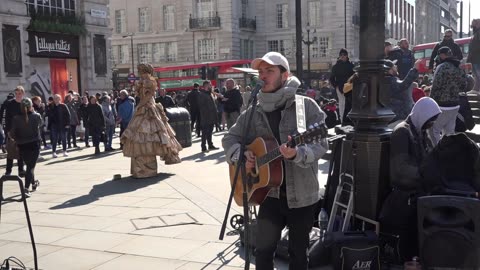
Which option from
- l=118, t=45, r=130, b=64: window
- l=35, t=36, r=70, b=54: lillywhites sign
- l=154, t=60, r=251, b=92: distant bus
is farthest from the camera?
l=118, t=45, r=130, b=64: window

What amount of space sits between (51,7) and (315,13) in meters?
31.6

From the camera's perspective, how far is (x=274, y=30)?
53.9 m

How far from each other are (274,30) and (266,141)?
169ft

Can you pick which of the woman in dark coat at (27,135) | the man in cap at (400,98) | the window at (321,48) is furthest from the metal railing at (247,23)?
the man in cap at (400,98)

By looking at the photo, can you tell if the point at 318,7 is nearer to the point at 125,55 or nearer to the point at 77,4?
the point at 125,55

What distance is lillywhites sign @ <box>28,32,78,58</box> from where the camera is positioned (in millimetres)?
24656

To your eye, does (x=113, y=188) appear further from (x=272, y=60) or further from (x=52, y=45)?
(x=52, y=45)

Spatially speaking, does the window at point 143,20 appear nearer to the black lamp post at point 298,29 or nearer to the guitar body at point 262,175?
the black lamp post at point 298,29

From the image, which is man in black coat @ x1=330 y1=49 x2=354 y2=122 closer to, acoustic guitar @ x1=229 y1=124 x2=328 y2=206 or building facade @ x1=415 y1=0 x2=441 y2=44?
acoustic guitar @ x1=229 y1=124 x2=328 y2=206

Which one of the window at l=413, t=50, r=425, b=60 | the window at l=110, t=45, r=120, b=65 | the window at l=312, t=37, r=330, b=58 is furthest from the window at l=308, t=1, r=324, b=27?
the window at l=110, t=45, r=120, b=65

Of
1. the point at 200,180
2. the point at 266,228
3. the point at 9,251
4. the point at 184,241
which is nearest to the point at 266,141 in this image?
the point at 266,228

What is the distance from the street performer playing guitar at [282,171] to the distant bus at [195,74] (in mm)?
31551

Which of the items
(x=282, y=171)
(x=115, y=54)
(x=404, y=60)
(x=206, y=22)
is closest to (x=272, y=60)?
(x=282, y=171)

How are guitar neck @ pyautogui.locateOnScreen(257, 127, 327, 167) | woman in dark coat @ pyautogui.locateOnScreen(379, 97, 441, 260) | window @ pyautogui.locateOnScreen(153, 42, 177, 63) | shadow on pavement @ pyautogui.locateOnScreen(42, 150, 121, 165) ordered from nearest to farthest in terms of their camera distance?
guitar neck @ pyautogui.locateOnScreen(257, 127, 327, 167), woman in dark coat @ pyautogui.locateOnScreen(379, 97, 441, 260), shadow on pavement @ pyautogui.locateOnScreen(42, 150, 121, 165), window @ pyautogui.locateOnScreen(153, 42, 177, 63)
